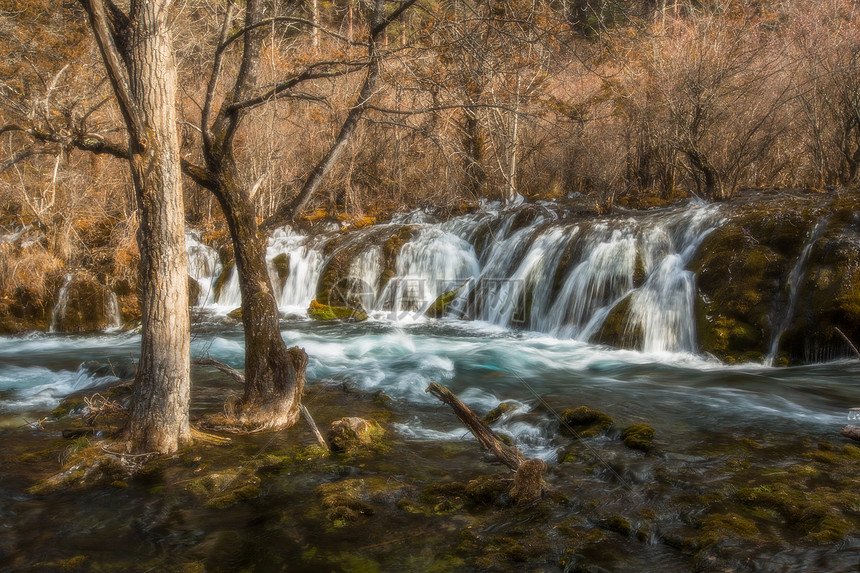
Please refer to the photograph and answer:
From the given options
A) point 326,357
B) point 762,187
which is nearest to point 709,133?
point 762,187

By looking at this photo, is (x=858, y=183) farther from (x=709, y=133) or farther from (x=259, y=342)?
(x=259, y=342)

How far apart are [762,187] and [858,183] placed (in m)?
2.52

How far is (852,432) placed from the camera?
5.38 m

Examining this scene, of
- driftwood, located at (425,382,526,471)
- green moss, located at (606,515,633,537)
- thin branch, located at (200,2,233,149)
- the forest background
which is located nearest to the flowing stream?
green moss, located at (606,515,633,537)

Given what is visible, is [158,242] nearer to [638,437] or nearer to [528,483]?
[528,483]

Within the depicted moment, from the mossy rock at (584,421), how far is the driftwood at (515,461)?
48.2 inches

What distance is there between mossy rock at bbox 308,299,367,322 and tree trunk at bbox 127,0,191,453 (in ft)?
28.4

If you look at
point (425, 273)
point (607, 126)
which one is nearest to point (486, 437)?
point (425, 273)

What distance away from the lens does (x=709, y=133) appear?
13273 millimetres

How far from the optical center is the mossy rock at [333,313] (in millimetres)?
13664

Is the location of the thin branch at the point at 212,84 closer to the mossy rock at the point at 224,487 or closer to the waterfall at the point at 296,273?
the mossy rock at the point at 224,487

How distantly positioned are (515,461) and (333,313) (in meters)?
9.69

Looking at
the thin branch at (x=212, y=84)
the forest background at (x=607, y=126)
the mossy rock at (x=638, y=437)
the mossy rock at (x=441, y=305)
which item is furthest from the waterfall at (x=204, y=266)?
the mossy rock at (x=638, y=437)

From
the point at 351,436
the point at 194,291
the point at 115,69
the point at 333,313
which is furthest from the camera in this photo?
the point at 194,291
